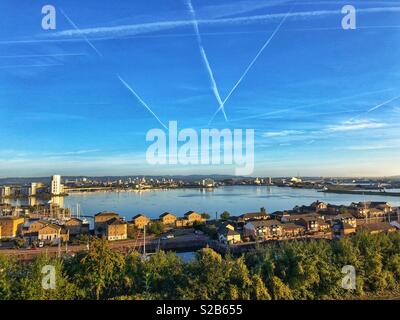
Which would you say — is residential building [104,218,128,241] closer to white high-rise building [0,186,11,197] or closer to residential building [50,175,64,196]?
residential building [50,175,64,196]

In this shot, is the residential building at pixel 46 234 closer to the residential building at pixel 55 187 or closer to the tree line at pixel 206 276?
the tree line at pixel 206 276

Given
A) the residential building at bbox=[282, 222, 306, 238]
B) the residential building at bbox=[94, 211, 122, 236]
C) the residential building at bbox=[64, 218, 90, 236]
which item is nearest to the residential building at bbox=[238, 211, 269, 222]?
the residential building at bbox=[282, 222, 306, 238]

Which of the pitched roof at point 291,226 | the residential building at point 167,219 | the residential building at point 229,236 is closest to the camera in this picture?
the residential building at point 229,236

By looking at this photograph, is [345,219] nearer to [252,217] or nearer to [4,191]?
[252,217]

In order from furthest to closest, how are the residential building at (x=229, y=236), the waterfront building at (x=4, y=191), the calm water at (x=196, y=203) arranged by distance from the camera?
the waterfront building at (x=4, y=191)
the calm water at (x=196, y=203)
the residential building at (x=229, y=236)

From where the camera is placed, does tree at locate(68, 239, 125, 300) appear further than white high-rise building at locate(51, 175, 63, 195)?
No

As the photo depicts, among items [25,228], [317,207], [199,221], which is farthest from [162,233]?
[317,207]

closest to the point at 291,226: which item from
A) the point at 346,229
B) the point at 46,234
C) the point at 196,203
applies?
the point at 346,229

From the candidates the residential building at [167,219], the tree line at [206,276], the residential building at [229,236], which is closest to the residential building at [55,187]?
the residential building at [167,219]

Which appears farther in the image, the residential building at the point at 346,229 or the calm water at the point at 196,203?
the calm water at the point at 196,203
